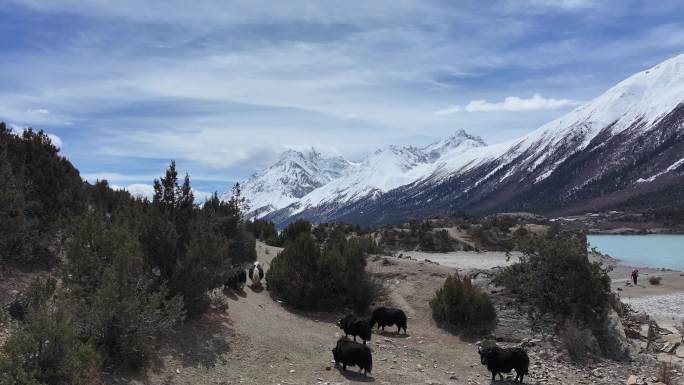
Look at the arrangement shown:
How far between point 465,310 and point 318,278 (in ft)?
17.6

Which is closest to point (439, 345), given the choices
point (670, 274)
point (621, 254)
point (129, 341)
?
point (129, 341)

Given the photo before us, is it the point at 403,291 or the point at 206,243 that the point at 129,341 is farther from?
the point at 403,291

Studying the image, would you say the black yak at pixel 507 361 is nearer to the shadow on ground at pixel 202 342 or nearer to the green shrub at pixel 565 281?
the green shrub at pixel 565 281

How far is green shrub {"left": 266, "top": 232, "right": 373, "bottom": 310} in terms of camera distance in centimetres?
1955

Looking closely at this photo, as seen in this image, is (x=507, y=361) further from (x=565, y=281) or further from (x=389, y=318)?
(x=565, y=281)

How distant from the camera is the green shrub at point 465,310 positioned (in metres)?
18.8

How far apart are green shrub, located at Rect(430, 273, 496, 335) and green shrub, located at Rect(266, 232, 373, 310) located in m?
3.15

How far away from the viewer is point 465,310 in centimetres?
1886

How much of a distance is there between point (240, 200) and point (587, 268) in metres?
15.2

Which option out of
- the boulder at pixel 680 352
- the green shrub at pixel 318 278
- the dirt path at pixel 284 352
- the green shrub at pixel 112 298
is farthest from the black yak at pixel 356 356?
the boulder at pixel 680 352

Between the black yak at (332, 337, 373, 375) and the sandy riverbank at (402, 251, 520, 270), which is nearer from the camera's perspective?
the black yak at (332, 337, 373, 375)

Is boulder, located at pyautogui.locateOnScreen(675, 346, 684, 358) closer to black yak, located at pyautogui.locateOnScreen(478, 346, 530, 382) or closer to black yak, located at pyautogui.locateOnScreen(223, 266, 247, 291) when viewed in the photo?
black yak, located at pyautogui.locateOnScreen(478, 346, 530, 382)

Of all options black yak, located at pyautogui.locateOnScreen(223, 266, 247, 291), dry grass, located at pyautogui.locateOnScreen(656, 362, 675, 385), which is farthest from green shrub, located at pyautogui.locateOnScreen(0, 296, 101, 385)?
dry grass, located at pyautogui.locateOnScreen(656, 362, 675, 385)

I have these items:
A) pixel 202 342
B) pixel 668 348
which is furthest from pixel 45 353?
pixel 668 348
